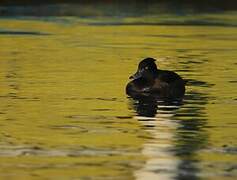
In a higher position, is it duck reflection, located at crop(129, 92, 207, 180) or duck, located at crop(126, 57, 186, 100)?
duck reflection, located at crop(129, 92, 207, 180)

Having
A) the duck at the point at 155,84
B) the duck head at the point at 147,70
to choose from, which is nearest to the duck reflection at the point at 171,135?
the duck at the point at 155,84

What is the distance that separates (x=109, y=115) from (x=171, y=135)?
9.10 ft

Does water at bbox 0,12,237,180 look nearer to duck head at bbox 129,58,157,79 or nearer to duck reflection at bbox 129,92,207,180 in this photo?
duck reflection at bbox 129,92,207,180

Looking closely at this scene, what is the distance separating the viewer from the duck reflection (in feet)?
48.2

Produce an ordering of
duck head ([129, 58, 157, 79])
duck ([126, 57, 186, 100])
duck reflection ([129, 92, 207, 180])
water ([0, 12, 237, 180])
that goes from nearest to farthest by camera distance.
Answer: duck reflection ([129, 92, 207, 180]) → water ([0, 12, 237, 180]) → duck ([126, 57, 186, 100]) → duck head ([129, 58, 157, 79])

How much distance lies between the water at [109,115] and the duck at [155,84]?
292 mm

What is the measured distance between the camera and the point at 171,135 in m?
17.8

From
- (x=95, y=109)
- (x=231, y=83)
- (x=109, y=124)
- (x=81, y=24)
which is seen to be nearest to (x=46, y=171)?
(x=109, y=124)

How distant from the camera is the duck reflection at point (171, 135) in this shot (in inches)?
578

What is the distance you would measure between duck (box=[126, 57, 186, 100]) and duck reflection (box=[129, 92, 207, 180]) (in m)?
0.30

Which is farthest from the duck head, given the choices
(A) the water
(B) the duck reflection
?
(B) the duck reflection

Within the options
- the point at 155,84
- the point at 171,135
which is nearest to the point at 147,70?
the point at 155,84

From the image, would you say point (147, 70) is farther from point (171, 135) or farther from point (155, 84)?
point (171, 135)

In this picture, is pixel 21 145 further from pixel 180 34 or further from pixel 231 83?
pixel 180 34
